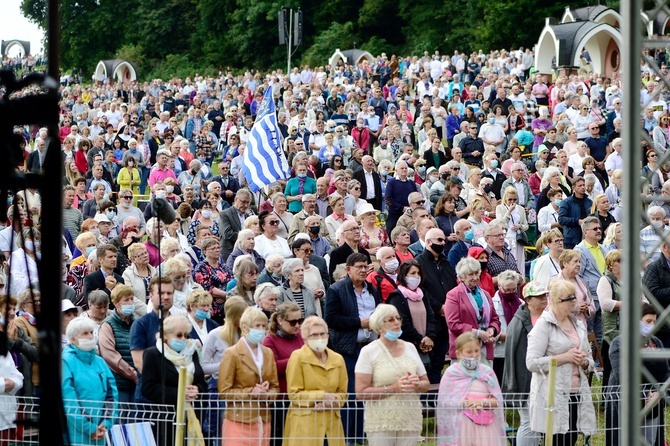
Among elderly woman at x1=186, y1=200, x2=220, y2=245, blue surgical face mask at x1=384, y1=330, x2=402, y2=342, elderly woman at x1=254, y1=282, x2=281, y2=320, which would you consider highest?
elderly woman at x1=186, y1=200, x2=220, y2=245

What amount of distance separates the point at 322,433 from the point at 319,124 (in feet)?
55.8

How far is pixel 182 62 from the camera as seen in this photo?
73.4 meters

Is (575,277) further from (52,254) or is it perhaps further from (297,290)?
(52,254)

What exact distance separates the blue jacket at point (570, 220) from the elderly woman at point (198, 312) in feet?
24.2

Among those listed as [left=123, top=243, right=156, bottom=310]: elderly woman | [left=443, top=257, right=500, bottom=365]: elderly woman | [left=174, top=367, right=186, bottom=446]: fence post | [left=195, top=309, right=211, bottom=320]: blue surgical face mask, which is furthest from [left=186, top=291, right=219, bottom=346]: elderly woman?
[left=443, top=257, right=500, bottom=365]: elderly woman

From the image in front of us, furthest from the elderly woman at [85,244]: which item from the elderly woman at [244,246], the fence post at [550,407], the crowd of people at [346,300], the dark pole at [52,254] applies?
the dark pole at [52,254]

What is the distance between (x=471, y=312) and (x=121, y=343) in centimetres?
312

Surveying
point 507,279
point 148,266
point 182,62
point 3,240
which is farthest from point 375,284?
point 182,62

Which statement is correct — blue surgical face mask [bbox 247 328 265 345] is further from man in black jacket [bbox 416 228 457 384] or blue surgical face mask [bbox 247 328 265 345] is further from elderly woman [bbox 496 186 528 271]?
elderly woman [bbox 496 186 528 271]

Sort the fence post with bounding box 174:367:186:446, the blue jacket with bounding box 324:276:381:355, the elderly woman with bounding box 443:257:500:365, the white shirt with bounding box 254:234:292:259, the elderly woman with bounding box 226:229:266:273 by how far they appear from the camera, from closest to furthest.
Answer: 1. the fence post with bounding box 174:367:186:446
2. the blue jacket with bounding box 324:276:381:355
3. the elderly woman with bounding box 443:257:500:365
4. the elderly woman with bounding box 226:229:266:273
5. the white shirt with bounding box 254:234:292:259

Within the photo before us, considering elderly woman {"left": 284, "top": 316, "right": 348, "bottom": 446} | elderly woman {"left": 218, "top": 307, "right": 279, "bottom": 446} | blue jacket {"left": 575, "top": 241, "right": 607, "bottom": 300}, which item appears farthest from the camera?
blue jacket {"left": 575, "top": 241, "right": 607, "bottom": 300}

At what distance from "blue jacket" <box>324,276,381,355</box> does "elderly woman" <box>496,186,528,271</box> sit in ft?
17.0

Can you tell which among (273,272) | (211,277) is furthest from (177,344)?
(211,277)

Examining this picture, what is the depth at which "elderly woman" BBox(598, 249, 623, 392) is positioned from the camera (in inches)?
427
